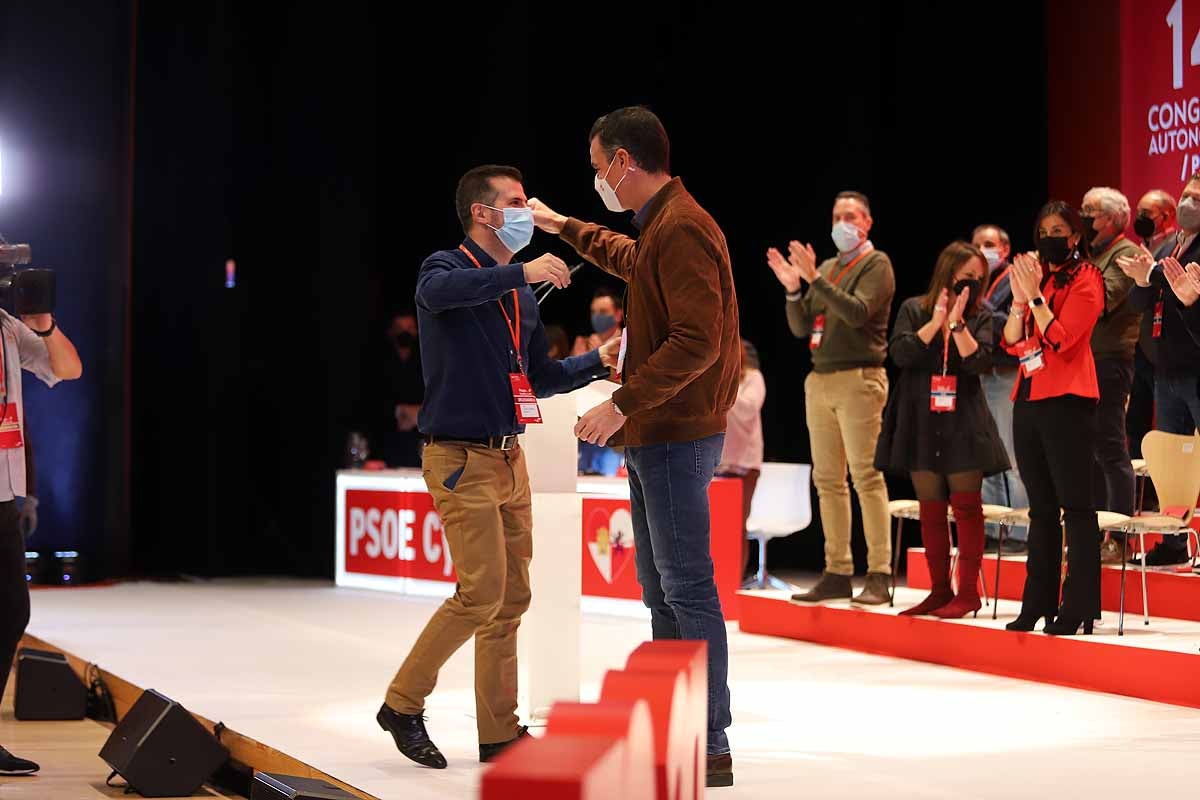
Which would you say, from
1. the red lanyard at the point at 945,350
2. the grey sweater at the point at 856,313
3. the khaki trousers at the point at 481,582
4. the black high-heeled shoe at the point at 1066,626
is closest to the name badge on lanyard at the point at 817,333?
the grey sweater at the point at 856,313

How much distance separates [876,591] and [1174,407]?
4.50 feet

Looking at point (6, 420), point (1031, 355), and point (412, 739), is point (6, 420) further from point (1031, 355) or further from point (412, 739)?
point (1031, 355)

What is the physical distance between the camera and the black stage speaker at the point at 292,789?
3.21m

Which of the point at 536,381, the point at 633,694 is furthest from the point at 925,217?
the point at 633,694

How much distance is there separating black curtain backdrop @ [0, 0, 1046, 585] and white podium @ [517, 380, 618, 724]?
516 centimetres

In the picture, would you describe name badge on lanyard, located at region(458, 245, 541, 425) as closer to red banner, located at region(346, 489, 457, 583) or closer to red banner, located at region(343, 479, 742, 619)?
red banner, located at region(343, 479, 742, 619)

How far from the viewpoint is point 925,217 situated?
9117 mm

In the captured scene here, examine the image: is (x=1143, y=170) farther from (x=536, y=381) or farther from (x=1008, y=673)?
(x=536, y=381)

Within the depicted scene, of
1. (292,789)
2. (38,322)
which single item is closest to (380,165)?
(38,322)

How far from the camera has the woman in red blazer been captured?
4703mm

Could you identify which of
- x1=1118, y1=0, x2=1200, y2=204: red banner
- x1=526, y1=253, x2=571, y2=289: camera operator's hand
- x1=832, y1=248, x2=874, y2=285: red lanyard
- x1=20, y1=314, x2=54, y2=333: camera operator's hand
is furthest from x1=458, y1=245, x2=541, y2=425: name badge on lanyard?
x1=1118, y1=0, x2=1200, y2=204: red banner

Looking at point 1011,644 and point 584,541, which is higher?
point 584,541

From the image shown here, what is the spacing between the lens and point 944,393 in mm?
5387

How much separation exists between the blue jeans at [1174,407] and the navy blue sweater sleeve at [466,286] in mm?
3011
